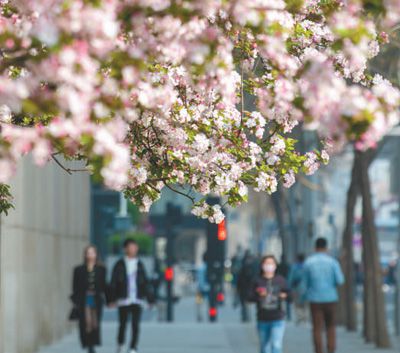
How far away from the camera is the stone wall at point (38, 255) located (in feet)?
66.2

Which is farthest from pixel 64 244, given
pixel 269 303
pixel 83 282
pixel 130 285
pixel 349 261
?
pixel 269 303

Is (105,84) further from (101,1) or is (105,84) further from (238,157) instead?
(238,157)

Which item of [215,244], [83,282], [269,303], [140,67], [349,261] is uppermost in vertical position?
[215,244]

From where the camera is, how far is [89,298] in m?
20.2

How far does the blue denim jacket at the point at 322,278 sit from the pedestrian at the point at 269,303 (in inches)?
59.6

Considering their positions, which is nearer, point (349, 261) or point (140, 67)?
point (140, 67)

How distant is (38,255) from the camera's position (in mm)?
23688

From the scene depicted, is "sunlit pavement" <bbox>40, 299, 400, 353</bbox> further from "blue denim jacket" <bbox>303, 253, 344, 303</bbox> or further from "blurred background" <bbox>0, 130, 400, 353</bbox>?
"blue denim jacket" <bbox>303, 253, 344, 303</bbox>

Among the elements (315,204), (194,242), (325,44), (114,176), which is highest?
(194,242)

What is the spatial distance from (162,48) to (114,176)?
32.3 inches

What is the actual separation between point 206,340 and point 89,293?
684 cm

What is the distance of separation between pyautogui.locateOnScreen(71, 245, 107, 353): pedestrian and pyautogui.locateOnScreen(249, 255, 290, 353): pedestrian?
316 cm

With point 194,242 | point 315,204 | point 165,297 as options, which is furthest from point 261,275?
point 194,242

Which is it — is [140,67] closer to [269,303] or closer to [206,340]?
[269,303]
